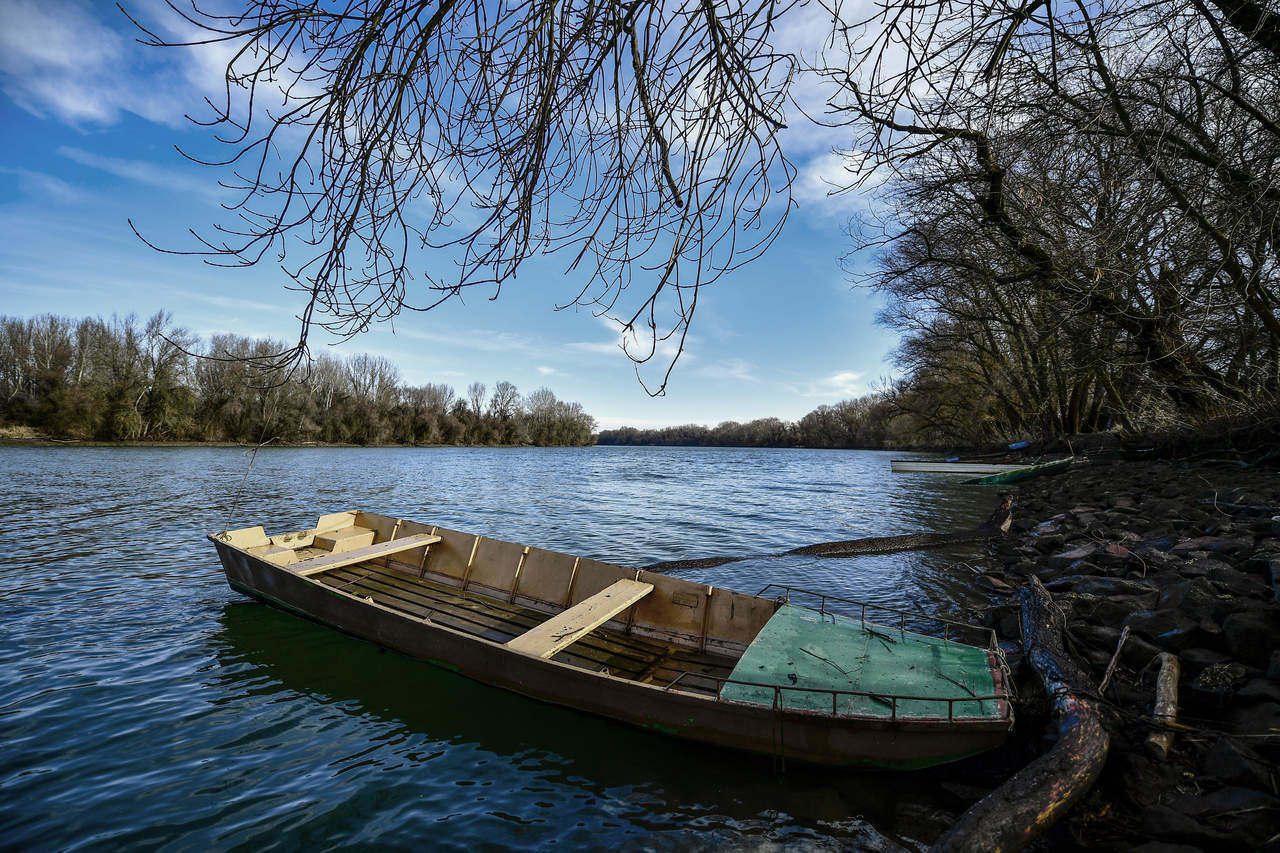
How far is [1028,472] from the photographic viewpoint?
1977cm

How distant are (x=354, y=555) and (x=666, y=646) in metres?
4.74

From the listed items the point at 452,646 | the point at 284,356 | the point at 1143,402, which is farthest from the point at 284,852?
the point at 1143,402

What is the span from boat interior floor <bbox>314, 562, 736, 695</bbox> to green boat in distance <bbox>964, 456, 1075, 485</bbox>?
712 inches

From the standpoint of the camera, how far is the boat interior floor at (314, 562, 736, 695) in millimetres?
5527

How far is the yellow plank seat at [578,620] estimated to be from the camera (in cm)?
507

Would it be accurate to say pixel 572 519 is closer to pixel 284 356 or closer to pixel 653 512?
pixel 653 512

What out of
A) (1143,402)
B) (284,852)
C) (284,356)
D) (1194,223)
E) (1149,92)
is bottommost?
(284,852)

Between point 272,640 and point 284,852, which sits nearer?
point 284,852

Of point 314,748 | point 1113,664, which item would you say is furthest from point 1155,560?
point 314,748

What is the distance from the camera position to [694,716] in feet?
14.2

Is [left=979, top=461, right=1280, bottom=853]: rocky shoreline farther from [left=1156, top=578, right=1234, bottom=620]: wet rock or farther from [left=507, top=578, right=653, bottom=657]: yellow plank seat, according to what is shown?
[left=507, top=578, right=653, bottom=657]: yellow plank seat

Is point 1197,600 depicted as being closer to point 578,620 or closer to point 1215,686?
point 1215,686

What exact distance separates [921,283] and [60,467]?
3521 cm

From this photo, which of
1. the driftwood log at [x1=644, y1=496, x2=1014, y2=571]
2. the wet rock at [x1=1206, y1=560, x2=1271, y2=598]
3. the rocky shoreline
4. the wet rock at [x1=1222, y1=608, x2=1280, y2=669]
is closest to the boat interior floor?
the rocky shoreline
